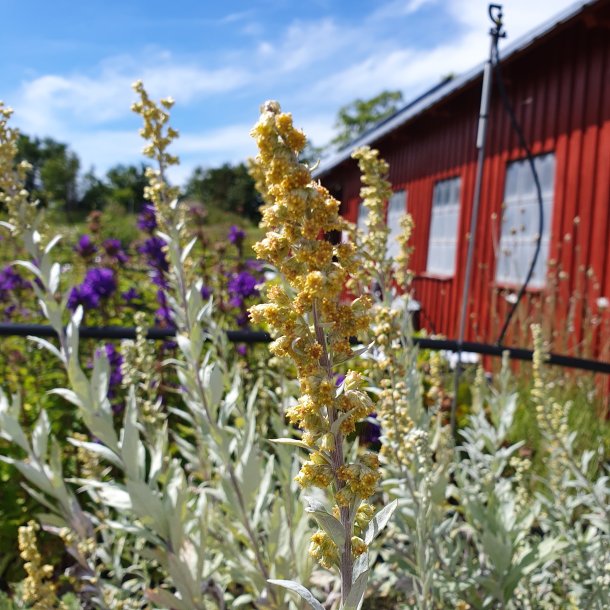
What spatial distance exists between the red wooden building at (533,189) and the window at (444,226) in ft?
0.06

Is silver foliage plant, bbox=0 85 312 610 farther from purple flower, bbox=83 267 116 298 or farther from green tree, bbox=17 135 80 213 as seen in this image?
green tree, bbox=17 135 80 213

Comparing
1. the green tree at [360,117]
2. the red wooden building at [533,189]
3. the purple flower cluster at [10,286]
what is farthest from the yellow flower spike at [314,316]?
the green tree at [360,117]

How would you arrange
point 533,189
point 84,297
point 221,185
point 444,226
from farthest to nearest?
point 221,185, point 444,226, point 533,189, point 84,297

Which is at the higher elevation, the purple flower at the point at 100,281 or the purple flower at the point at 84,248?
the purple flower at the point at 84,248

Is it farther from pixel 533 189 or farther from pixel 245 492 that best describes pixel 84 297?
pixel 533 189

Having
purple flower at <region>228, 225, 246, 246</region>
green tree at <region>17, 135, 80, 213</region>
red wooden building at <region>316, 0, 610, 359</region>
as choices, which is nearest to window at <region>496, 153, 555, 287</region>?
red wooden building at <region>316, 0, 610, 359</region>

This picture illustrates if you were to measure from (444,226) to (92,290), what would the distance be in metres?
6.63

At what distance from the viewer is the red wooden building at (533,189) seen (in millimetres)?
5629

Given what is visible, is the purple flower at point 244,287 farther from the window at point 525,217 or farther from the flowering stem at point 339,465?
the window at point 525,217

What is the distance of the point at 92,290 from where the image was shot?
3.31 meters

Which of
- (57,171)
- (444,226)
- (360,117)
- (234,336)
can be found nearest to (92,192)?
(57,171)

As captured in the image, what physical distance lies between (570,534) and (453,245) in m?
6.97

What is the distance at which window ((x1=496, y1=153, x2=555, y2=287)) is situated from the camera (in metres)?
6.47

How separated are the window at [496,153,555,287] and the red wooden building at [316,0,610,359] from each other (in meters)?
0.02
